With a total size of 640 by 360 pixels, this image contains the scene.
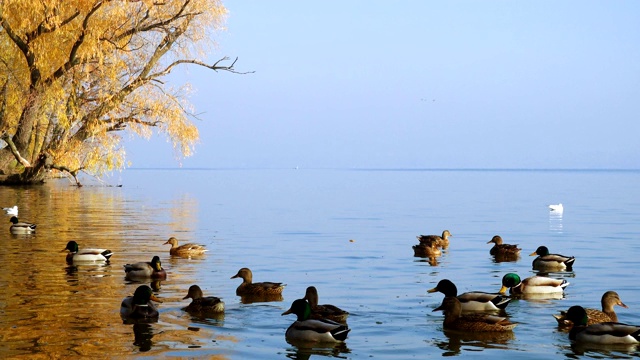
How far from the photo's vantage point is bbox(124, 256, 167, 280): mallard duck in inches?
711

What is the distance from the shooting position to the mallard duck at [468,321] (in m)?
13.0

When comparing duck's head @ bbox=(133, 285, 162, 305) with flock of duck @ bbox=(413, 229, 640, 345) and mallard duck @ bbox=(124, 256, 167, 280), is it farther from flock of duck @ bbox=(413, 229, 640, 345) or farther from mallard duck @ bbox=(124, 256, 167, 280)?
flock of duck @ bbox=(413, 229, 640, 345)

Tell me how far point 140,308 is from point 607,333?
267 inches

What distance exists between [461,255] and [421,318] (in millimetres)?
10832

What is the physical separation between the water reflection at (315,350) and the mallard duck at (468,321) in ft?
6.64

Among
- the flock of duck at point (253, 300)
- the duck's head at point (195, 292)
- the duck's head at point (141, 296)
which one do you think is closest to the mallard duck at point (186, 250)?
the flock of duck at point (253, 300)

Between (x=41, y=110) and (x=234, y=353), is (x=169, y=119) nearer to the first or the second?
(x=41, y=110)

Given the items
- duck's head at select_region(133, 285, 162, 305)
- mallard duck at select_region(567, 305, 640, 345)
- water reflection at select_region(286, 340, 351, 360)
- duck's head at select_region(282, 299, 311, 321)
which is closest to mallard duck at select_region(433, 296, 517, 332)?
mallard duck at select_region(567, 305, 640, 345)

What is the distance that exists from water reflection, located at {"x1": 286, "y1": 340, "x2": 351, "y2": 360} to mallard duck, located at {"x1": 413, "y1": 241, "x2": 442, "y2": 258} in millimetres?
11655

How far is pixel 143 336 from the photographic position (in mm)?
12492

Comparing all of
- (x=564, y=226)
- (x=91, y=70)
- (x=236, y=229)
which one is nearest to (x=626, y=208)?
(x=564, y=226)

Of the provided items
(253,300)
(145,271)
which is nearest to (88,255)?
(145,271)

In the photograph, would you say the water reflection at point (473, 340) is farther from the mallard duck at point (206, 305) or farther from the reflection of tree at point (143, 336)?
the reflection of tree at point (143, 336)

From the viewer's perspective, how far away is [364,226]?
3500 centimetres
